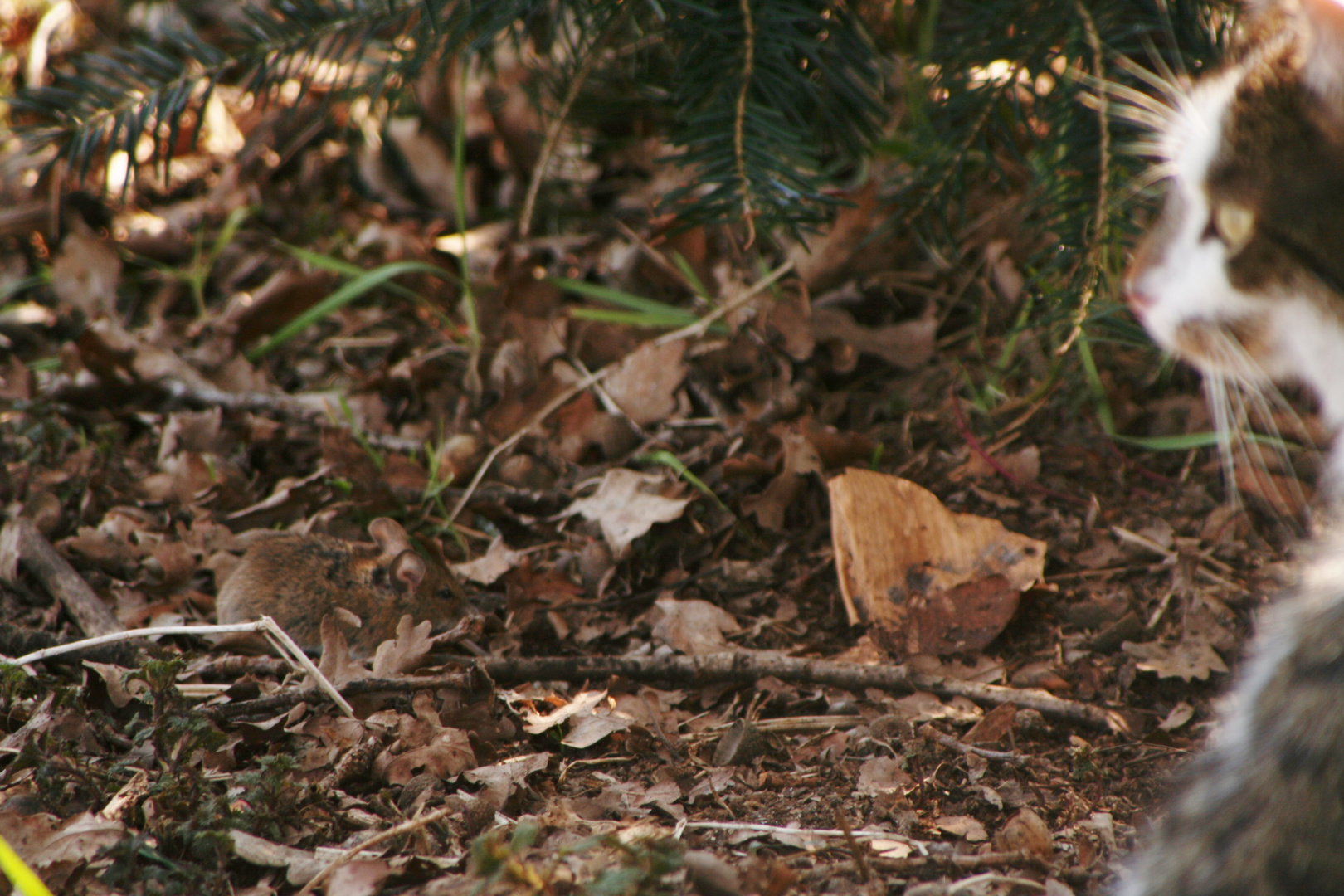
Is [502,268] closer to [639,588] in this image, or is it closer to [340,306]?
[340,306]

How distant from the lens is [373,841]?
1.59 metres

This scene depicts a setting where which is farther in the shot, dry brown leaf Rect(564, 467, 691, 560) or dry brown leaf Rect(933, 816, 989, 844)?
dry brown leaf Rect(564, 467, 691, 560)

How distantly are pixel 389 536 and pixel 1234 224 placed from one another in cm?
194

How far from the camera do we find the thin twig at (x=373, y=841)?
5.03 feet

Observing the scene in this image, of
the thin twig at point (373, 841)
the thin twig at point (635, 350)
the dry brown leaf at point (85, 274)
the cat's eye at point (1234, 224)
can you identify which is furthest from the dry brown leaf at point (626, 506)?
the dry brown leaf at point (85, 274)

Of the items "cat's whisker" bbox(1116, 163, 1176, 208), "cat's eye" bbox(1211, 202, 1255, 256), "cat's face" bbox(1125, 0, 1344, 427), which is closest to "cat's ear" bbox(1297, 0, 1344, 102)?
"cat's face" bbox(1125, 0, 1344, 427)

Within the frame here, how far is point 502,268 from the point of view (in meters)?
3.35

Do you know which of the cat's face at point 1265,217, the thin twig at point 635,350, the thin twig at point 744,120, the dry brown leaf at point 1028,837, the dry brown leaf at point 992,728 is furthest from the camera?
the thin twig at point 635,350

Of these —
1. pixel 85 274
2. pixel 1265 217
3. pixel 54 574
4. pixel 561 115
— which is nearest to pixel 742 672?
pixel 1265 217

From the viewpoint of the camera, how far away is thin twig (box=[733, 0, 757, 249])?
2.21m

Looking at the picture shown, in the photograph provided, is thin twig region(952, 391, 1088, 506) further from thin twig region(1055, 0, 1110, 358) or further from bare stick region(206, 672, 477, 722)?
bare stick region(206, 672, 477, 722)

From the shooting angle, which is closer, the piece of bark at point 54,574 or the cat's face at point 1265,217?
the cat's face at point 1265,217

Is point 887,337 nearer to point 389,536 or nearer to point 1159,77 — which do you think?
point 1159,77

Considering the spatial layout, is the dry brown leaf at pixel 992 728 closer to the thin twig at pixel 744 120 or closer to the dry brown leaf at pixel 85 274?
the thin twig at pixel 744 120
